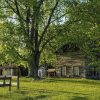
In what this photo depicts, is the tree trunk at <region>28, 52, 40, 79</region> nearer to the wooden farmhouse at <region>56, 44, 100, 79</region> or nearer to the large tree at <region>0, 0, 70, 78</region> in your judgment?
the large tree at <region>0, 0, 70, 78</region>

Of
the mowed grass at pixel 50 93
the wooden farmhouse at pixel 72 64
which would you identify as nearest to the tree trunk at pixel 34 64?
the wooden farmhouse at pixel 72 64

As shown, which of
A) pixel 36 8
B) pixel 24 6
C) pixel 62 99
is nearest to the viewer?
pixel 62 99

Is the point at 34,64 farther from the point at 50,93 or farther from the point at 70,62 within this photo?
the point at 50,93

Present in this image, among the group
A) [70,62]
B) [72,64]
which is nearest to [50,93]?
[72,64]

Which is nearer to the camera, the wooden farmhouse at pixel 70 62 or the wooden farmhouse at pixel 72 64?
the wooden farmhouse at pixel 72 64

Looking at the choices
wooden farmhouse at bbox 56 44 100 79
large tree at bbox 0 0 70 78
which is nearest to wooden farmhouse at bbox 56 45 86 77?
wooden farmhouse at bbox 56 44 100 79

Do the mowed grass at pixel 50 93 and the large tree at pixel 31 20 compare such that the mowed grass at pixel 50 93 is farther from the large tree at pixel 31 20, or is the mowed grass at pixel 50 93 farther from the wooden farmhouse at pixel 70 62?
the wooden farmhouse at pixel 70 62

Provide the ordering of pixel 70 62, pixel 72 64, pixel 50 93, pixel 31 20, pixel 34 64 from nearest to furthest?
pixel 50 93 → pixel 31 20 → pixel 34 64 → pixel 72 64 → pixel 70 62

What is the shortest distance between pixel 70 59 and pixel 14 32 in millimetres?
21775

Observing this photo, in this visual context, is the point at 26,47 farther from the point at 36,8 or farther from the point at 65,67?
the point at 65,67

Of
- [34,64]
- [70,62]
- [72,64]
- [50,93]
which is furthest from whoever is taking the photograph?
[70,62]

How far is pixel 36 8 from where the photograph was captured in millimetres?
38500

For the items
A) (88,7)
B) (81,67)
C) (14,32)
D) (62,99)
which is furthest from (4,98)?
(81,67)

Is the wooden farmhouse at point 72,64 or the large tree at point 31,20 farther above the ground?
the large tree at point 31,20
